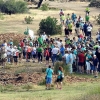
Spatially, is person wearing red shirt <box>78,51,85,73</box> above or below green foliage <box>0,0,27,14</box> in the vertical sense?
below

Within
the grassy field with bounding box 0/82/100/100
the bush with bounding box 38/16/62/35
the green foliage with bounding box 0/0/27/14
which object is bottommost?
the grassy field with bounding box 0/82/100/100

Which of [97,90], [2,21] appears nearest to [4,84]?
[97,90]

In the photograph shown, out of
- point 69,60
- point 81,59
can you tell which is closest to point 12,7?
point 81,59

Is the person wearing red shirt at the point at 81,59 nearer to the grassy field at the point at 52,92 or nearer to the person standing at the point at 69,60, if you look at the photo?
the person standing at the point at 69,60

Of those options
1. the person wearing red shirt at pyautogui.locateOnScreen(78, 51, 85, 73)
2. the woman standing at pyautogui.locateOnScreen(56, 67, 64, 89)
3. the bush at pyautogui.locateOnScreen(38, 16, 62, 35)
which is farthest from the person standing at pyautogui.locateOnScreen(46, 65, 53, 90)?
the bush at pyautogui.locateOnScreen(38, 16, 62, 35)

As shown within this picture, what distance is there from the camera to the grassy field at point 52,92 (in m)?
18.1

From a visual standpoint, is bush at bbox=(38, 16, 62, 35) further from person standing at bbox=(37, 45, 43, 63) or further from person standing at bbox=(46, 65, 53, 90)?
person standing at bbox=(46, 65, 53, 90)

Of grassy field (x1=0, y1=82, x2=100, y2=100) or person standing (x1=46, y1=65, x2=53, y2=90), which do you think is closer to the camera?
grassy field (x1=0, y1=82, x2=100, y2=100)

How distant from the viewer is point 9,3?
59.6 meters

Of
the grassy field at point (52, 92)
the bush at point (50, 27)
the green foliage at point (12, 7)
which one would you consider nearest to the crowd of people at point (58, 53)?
the grassy field at point (52, 92)

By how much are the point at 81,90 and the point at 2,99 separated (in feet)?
13.2

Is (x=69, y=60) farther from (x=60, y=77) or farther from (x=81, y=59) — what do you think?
(x=60, y=77)

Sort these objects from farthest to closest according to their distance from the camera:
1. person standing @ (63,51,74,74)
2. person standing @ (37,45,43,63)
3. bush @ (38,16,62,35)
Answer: bush @ (38,16,62,35)
person standing @ (37,45,43,63)
person standing @ (63,51,74,74)

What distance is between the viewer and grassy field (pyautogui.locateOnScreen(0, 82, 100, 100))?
18.1 meters
